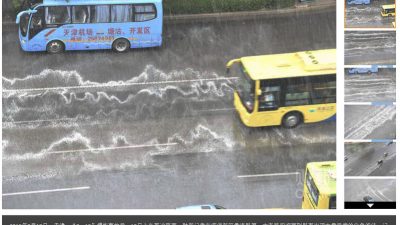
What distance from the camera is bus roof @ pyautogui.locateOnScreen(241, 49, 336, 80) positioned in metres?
17.0

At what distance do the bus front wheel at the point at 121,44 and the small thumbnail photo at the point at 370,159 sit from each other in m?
5.86

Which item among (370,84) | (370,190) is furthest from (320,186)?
(370,84)

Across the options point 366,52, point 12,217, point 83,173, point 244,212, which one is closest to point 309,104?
point 366,52

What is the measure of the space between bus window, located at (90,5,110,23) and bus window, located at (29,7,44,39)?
4.05 ft

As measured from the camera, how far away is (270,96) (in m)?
17.1

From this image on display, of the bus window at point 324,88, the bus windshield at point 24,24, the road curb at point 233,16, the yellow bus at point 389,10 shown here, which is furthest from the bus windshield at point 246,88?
the bus windshield at point 24,24

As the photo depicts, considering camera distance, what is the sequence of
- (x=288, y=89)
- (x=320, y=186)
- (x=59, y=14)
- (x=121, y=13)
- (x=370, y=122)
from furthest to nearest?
1. (x=121, y=13)
2. (x=59, y=14)
3. (x=288, y=89)
4. (x=370, y=122)
5. (x=320, y=186)

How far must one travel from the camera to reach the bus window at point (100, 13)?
60.0 feet

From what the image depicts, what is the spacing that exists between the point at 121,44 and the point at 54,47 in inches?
64.3

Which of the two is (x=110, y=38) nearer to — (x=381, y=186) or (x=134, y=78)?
(x=134, y=78)

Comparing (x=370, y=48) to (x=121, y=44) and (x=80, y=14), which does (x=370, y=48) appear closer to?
(x=121, y=44)

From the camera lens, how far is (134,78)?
1803cm

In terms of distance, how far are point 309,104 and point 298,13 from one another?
2769mm

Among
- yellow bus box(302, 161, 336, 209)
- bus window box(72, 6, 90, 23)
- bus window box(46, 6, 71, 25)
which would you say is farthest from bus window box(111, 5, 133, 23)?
yellow bus box(302, 161, 336, 209)
